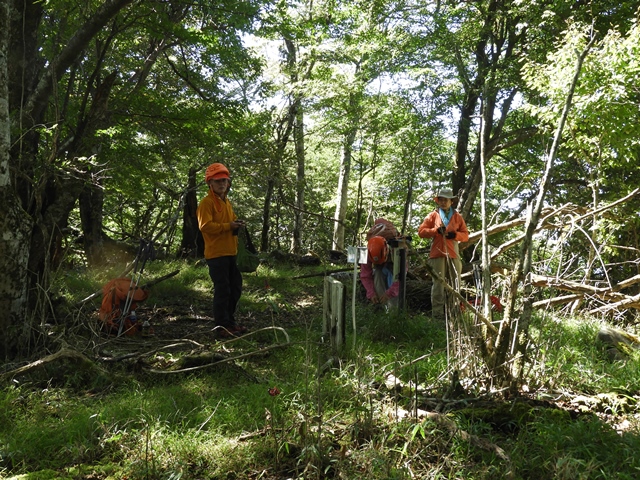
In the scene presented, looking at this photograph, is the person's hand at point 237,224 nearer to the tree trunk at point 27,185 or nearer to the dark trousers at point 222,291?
the dark trousers at point 222,291

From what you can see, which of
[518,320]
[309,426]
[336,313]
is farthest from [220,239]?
[518,320]

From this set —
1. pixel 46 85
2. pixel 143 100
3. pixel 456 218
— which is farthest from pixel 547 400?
pixel 143 100

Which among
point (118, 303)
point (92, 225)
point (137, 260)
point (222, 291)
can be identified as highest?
point (92, 225)

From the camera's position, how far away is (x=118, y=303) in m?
5.68

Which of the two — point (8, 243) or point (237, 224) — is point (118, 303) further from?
point (237, 224)

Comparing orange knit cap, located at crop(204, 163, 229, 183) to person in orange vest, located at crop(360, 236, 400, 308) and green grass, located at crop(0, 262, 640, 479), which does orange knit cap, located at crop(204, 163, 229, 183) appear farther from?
person in orange vest, located at crop(360, 236, 400, 308)

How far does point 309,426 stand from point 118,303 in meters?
3.52

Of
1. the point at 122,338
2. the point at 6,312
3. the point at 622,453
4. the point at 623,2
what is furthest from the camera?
the point at 623,2

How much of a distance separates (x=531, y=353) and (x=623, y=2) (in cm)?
942

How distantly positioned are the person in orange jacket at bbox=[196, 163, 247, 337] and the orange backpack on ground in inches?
34.6

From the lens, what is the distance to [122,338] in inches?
206

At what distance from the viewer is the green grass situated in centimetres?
278

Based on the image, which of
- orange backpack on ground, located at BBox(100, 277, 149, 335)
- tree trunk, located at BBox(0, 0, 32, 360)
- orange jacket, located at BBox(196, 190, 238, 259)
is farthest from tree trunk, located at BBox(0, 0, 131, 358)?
orange jacket, located at BBox(196, 190, 238, 259)

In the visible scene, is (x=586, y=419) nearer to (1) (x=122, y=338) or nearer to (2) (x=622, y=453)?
(2) (x=622, y=453)
